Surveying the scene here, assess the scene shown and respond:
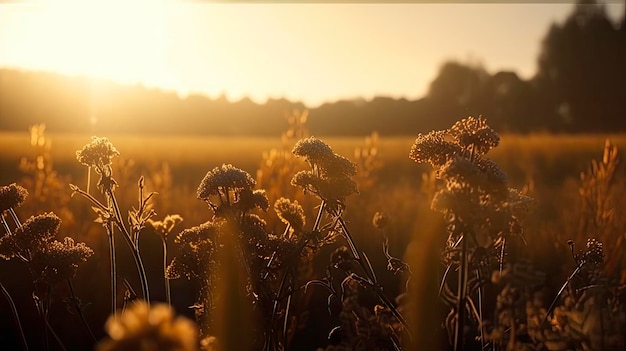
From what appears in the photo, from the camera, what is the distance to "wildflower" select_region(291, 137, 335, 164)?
258 centimetres

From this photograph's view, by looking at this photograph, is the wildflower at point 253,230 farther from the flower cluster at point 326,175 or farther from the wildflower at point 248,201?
the flower cluster at point 326,175

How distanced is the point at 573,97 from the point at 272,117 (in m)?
→ 25.9

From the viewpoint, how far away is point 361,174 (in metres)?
7.65

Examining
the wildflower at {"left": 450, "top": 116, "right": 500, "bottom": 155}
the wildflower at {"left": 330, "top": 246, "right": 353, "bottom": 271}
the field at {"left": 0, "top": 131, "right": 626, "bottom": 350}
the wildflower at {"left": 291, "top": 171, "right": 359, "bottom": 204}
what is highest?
the wildflower at {"left": 450, "top": 116, "right": 500, "bottom": 155}

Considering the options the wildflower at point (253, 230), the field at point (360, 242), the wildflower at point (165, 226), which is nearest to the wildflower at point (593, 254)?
the field at point (360, 242)

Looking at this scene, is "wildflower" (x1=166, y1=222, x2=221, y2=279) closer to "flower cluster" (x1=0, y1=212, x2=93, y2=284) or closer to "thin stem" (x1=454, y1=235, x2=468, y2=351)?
"flower cluster" (x1=0, y1=212, x2=93, y2=284)

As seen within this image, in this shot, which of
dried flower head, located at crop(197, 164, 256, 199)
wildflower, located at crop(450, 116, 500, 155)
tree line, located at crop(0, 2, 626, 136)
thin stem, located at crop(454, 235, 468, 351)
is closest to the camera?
thin stem, located at crop(454, 235, 468, 351)

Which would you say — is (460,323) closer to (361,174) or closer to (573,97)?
(361,174)

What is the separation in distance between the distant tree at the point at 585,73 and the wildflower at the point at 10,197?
50.6 meters

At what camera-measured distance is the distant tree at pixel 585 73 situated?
1975 inches

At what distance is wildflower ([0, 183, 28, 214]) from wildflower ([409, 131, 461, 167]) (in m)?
1.43

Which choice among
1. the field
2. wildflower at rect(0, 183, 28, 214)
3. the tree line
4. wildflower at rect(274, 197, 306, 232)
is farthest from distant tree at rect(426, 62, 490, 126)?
wildflower at rect(0, 183, 28, 214)

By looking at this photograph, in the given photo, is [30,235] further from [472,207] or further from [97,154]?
[472,207]

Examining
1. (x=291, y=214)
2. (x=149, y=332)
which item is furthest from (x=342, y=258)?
(x=149, y=332)
